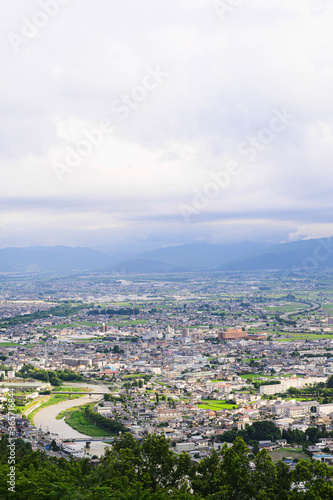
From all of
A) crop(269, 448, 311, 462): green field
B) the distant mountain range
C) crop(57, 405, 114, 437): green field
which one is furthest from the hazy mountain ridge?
crop(269, 448, 311, 462): green field

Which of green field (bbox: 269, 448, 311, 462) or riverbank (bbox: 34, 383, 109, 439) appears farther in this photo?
riverbank (bbox: 34, 383, 109, 439)

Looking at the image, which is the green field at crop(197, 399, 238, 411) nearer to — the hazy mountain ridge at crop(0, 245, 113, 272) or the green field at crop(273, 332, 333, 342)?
the green field at crop(273, 332, 333, 342)

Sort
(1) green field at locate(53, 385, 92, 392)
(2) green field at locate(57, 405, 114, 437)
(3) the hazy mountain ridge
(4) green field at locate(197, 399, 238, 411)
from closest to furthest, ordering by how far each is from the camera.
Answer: (2) green field at locate(57, 405, 114, 437), (4) green field at locate(197, 399, 238, 411), (1) green field at locate(53, 385, 92, 392), (3) the hazy mountain ridge

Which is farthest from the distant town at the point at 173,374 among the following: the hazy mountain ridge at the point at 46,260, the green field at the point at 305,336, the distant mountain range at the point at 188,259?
the hazy mountain ridge at the point at 46,260

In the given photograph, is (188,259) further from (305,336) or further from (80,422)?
(80,422)

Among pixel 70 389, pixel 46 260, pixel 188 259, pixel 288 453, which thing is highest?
pixel 46 260

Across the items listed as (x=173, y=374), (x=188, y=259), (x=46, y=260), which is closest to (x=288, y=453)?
(x=173, y=374)
